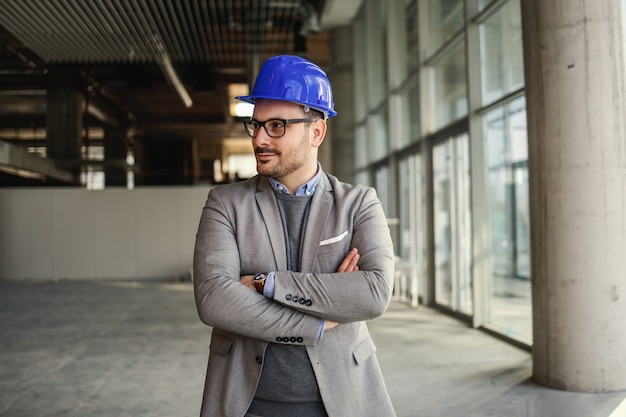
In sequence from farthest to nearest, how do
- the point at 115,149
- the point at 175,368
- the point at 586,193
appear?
the point at 115,149
the point at 175,368
the point at 586,193

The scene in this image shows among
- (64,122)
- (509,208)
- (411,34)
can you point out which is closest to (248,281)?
(411,34)

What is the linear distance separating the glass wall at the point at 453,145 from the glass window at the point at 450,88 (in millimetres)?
15

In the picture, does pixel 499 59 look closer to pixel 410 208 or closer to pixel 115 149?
pixel 410 208

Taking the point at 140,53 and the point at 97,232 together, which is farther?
the point at 97,232

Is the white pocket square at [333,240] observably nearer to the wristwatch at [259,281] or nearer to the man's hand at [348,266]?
the man's hand at [348,266]

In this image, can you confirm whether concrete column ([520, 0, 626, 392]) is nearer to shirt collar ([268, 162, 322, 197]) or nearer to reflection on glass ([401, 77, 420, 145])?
shirt collar ([268, 162, 322, 197])

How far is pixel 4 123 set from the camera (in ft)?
55.2

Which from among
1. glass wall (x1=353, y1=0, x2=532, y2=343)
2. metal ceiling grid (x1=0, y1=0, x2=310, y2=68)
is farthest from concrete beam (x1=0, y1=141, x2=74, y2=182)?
glass wall (x1=353, y1=0, x2=532, y2=343)

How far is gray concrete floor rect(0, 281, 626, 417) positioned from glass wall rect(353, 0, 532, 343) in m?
0.73

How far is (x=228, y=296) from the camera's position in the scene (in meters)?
1.44

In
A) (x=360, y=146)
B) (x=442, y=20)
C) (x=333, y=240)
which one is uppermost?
(x=442, y=20)

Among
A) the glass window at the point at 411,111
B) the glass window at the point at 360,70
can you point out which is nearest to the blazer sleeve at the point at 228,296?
the glass window at the point at 411,111

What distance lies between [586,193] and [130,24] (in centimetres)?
680

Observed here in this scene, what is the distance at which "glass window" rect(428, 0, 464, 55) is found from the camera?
7621 millimetres
